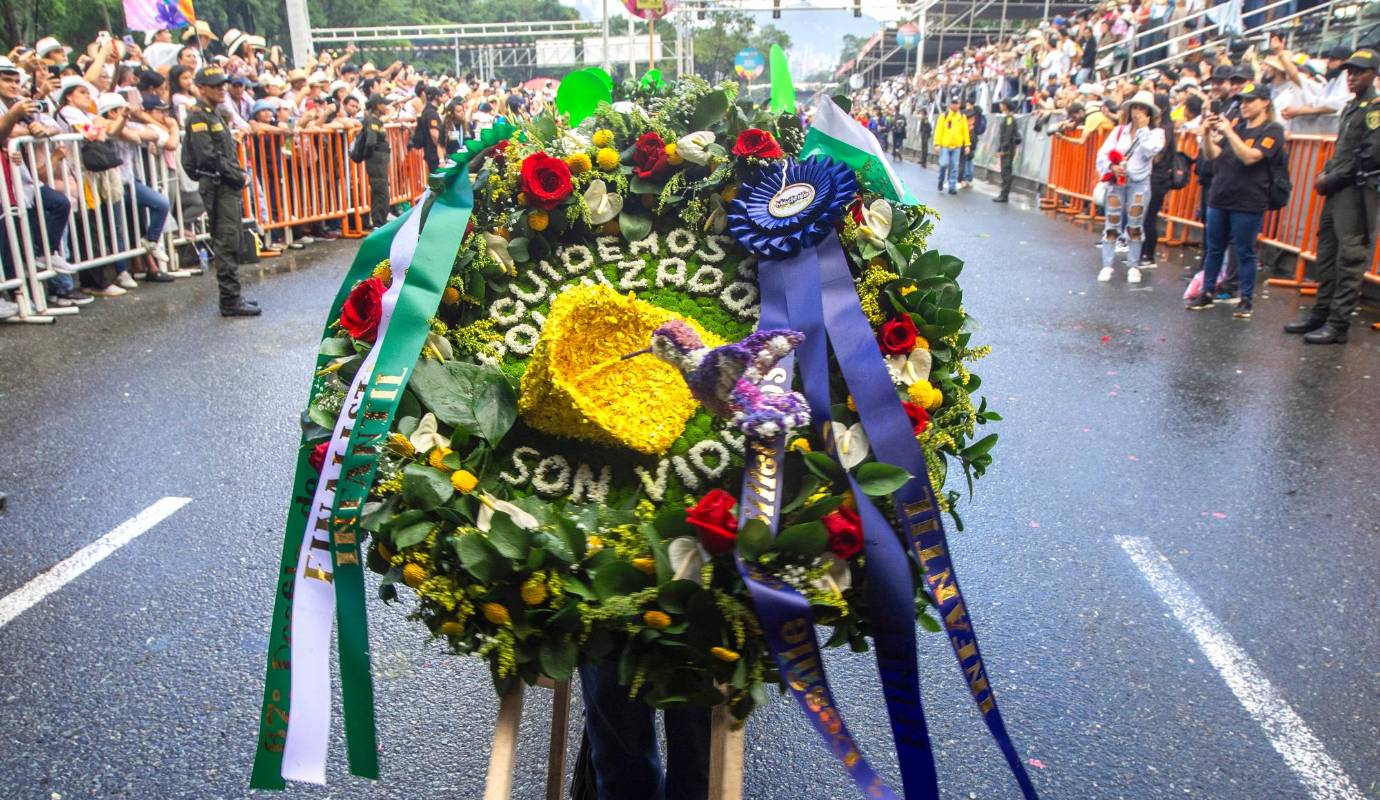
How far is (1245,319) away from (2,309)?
10.4 meters

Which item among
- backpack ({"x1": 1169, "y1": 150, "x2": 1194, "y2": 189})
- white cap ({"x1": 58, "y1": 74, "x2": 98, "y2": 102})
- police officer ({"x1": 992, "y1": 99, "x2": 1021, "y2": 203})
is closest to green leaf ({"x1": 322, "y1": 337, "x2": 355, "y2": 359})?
white cap ({"x1": 58, "y1": 74, "x2": 98, "y2": 102})

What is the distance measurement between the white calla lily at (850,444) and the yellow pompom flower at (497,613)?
1.93ft

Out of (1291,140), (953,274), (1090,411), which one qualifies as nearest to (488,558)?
(953,274)

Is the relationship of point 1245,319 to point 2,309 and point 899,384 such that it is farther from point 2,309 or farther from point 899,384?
point 2,309

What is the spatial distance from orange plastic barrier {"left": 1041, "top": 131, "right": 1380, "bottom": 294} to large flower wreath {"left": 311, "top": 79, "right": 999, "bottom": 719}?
857 centimetres

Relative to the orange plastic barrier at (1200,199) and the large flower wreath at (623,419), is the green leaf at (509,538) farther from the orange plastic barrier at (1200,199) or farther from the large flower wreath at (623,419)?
the orange plastic barrier at (1200,199)

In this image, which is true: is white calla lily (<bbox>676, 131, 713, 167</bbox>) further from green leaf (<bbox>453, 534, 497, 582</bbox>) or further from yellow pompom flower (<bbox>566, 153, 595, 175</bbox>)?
green leaf (<bbox>453, 534, 497, 582</bbox>)

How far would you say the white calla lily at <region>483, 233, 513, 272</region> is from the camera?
2096 millimetres

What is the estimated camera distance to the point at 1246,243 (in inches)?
370

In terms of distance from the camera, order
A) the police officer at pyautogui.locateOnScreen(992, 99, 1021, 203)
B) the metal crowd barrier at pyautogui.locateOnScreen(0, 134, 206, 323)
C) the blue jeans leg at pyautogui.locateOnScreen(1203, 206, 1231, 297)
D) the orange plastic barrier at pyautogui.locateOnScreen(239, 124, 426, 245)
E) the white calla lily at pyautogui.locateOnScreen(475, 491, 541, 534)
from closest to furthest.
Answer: the white calla lily at pyautogui.locateOnScreen(475, 491, 541, 534), the metal crowd barrier at pyautogui.locateOnScreen(0, 134, 206, 323), the blue jeans leg at pyautogui.locateOnScreen(1203, 206, 1231, 297), the orange plastic barrier at pyautogui.locateOnScreen(239, 124, 426, 245), the police officer at pyautogui.locateOnScreen(992, 99, 1021, 203)

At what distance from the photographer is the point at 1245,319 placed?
30.3ft

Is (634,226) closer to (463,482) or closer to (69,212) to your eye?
(463,482)

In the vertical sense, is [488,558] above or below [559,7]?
below

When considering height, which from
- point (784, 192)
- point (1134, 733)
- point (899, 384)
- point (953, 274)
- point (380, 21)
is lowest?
point (1134, 733)
